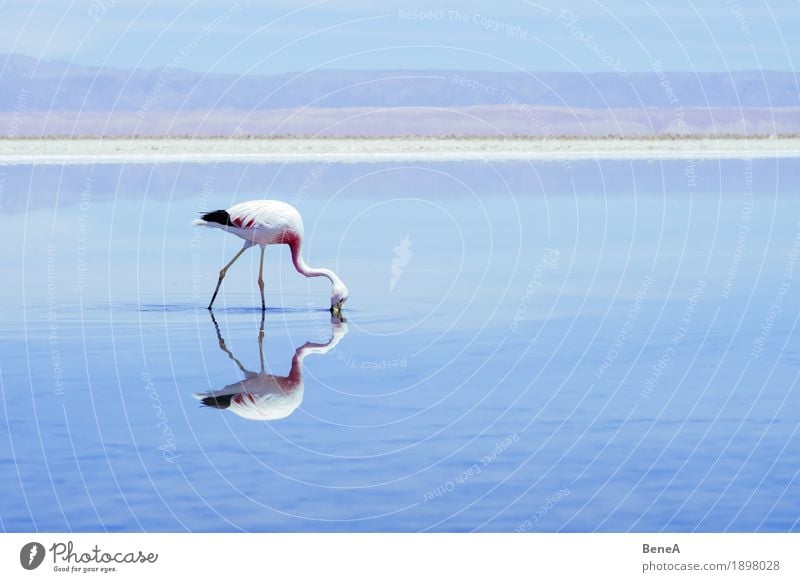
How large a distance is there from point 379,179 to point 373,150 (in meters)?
17.2

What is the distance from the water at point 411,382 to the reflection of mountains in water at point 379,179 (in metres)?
9.64

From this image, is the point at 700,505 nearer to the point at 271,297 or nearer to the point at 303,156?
the point at 271,297

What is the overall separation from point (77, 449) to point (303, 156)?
149 ft

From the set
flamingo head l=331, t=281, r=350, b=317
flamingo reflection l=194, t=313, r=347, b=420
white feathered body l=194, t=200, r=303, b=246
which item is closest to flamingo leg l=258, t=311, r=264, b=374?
flamingo reflection l=194, t=313, r=347, b=420

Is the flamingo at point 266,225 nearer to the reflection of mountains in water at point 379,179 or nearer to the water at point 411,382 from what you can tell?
the water at point 411,382

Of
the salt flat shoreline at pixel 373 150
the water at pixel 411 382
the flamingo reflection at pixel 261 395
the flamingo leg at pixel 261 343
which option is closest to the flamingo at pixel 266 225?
the water at pixel 411 382

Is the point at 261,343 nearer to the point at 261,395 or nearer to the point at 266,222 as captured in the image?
the point at 261,395

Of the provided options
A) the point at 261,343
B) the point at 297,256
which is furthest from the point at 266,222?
the point at 261,343

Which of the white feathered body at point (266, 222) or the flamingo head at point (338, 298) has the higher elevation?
the white feathered body at point (266, 222)

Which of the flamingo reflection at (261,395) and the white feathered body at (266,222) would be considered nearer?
the flamingo reflection at (261,395)

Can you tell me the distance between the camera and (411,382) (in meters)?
13.4

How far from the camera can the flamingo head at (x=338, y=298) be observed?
16.6 m
